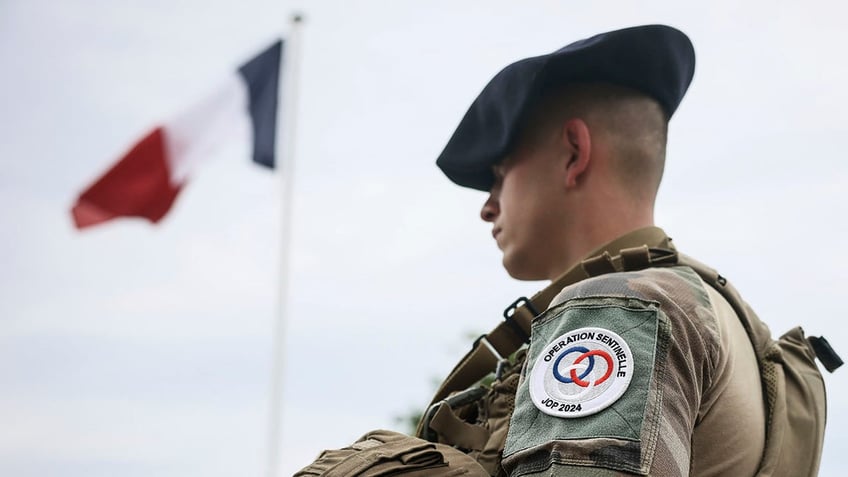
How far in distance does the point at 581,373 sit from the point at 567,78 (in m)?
1.13

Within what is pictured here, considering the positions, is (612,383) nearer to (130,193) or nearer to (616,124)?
(616,124)

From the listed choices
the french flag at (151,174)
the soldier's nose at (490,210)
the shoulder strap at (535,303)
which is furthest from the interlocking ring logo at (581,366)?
the french flag at (151,174)

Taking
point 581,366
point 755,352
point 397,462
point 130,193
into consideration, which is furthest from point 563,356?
point 130,193

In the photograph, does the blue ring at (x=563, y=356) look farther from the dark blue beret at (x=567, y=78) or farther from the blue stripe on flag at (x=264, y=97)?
the blue stripe on flag at (x=264, y=97)

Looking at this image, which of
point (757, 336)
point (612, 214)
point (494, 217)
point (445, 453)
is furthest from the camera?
point (494, 217)

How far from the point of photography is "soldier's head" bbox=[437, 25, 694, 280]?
2695mm

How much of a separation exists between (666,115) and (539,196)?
0.51 meters

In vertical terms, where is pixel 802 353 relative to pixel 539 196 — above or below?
below

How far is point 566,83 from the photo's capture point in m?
2.79

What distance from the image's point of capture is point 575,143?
8.90 feet

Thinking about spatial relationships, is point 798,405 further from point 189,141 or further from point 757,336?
point 189,141

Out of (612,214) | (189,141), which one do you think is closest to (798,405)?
(612,214)

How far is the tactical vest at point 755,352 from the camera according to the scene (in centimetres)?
227

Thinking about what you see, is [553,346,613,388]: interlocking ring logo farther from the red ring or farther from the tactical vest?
the tactical vest
